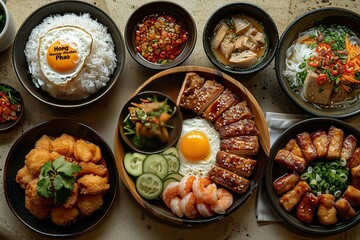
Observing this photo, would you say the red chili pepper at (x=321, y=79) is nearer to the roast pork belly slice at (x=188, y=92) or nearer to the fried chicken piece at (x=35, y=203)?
the roast pork belly slice at (x=188, y=92)

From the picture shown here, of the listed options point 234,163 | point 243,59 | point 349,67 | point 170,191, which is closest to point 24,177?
point 170,191

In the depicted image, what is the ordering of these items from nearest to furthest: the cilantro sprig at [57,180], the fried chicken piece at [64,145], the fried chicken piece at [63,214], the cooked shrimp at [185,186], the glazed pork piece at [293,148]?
the cilantro sprig at [57,180] → the cooked shrimp at [185,186] → the fried chicken piece at [63,214] → the fried chicken piece at [64,145] → the glazed pork piece at [293,148]

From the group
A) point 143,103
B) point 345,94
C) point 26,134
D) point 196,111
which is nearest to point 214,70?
point 196,111

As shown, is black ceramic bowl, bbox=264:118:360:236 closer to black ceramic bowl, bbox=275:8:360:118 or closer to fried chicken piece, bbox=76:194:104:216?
black ceramic bowl, bbox=275:8:360:118

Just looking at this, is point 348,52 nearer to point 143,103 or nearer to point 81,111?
point 143,103

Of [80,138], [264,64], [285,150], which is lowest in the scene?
[80,138]

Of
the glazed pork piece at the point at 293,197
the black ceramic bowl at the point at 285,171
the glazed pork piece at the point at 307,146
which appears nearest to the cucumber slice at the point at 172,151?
the black ceramic bowl at the point at 285,171

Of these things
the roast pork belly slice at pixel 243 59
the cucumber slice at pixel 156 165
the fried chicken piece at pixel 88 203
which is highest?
the roast pork belly slice at pixel 243 59
